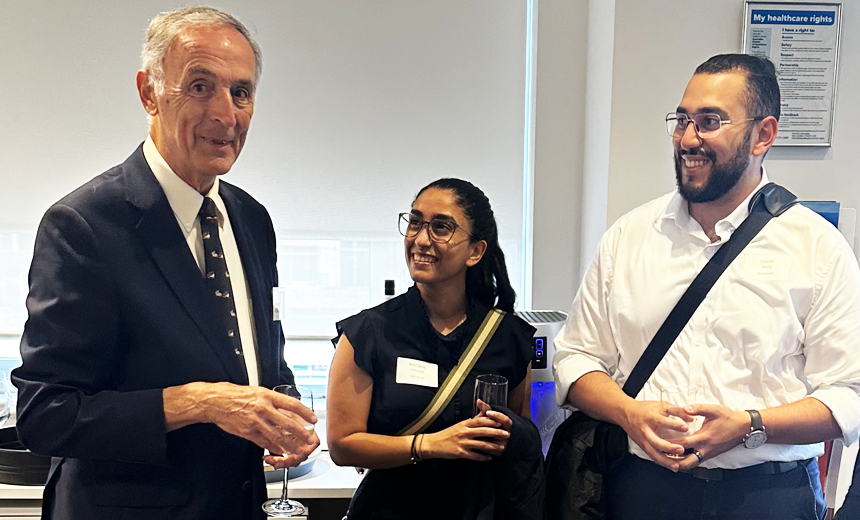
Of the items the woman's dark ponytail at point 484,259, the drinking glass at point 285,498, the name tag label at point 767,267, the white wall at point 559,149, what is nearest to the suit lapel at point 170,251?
the drinking glass at point 285,498

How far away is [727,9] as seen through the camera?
2.32m

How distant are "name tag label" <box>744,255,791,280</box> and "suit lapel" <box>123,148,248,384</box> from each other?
3.91 feet

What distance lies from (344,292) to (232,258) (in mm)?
1389

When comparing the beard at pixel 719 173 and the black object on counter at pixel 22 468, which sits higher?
the beard at pixel 719 173

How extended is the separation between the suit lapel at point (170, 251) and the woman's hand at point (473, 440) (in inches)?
22.9

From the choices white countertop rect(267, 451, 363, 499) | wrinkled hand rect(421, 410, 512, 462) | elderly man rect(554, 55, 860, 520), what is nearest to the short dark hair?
elderly man rect(554, 55, 860, 520)

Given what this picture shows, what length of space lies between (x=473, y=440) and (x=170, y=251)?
818 millimetres

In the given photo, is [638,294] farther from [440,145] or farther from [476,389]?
[440,145]

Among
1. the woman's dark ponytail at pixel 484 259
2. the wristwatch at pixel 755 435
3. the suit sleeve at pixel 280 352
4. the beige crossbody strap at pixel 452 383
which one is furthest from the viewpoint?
the woman's dark ponytail at pixel 484 259

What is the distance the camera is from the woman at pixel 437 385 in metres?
1.74

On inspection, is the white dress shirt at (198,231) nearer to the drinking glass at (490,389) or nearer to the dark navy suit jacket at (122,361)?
the dark navy suit jacket at (122,361)

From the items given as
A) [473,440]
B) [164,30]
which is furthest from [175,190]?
[473,440]

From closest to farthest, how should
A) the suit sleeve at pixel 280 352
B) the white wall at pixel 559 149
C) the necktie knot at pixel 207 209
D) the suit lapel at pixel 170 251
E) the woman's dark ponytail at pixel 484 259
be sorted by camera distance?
the suit lapel at pixel 170 251 → the necktie knot at pixel 207 209 → the suit sleeve at pixel 280 352 → the woman's dark ponytail at pixel 484 259 → the white wall at pixel 559 149

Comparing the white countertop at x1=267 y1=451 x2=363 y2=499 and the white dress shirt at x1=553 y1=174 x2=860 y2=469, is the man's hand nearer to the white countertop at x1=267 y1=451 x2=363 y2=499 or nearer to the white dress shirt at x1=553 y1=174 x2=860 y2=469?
the white dress shirt at x1=553 y1=174 x2=860 y2=469
